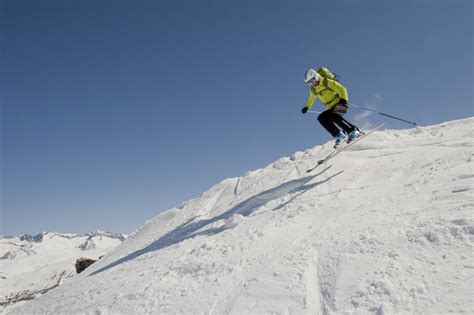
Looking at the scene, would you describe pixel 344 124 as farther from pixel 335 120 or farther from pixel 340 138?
pixel 340 138

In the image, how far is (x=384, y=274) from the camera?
4992 mm

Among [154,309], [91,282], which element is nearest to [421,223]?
[154,309]

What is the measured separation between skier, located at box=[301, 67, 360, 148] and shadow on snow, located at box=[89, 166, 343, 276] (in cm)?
178

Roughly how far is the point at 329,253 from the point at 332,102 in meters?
7.94

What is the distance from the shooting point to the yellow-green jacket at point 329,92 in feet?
40.5

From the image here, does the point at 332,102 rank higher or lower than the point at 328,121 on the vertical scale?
higher

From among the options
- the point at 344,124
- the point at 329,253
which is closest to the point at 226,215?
the point at 329,253

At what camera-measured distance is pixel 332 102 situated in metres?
12.7

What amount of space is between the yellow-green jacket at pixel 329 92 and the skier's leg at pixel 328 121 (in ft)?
0.87

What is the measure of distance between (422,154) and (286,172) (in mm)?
4891

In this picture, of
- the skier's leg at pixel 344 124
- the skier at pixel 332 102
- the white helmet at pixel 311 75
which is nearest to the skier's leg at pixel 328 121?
the skier at pixel 332 102

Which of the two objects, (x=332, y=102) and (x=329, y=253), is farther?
(x=332, y=102)

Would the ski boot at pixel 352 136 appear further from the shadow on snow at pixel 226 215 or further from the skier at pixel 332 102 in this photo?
the shadow on snow at pixel 226 215

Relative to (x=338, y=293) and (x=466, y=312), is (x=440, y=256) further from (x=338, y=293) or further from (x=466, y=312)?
(x=338, y=293)
